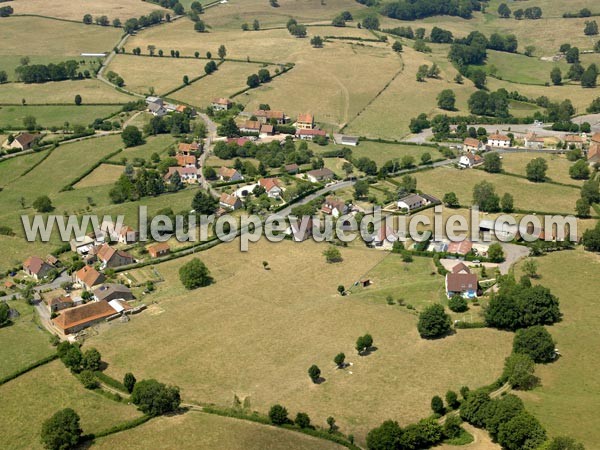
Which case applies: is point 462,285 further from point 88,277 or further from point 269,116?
point 269,116

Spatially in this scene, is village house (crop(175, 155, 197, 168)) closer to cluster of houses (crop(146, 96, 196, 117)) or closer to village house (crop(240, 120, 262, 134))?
village house (crop(240, 120, 262, 134))

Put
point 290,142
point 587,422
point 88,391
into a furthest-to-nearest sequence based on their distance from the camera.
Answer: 1. point 290,142
2. point 88,391
3. point 587,422

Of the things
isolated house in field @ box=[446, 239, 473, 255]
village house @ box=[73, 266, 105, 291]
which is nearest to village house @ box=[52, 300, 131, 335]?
village house @ box=[73, 266, 105, 291]

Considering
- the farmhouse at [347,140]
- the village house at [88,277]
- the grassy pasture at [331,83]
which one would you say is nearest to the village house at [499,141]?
the farmhouse at [347,140]

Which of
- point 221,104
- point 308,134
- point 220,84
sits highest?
point 220,84

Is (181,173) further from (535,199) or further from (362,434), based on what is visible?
(362,434)

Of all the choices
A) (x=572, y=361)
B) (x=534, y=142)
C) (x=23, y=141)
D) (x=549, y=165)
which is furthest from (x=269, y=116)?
(x=572, y=361)

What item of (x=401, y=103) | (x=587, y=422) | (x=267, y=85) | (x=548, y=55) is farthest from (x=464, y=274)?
(x=548, y=55)
